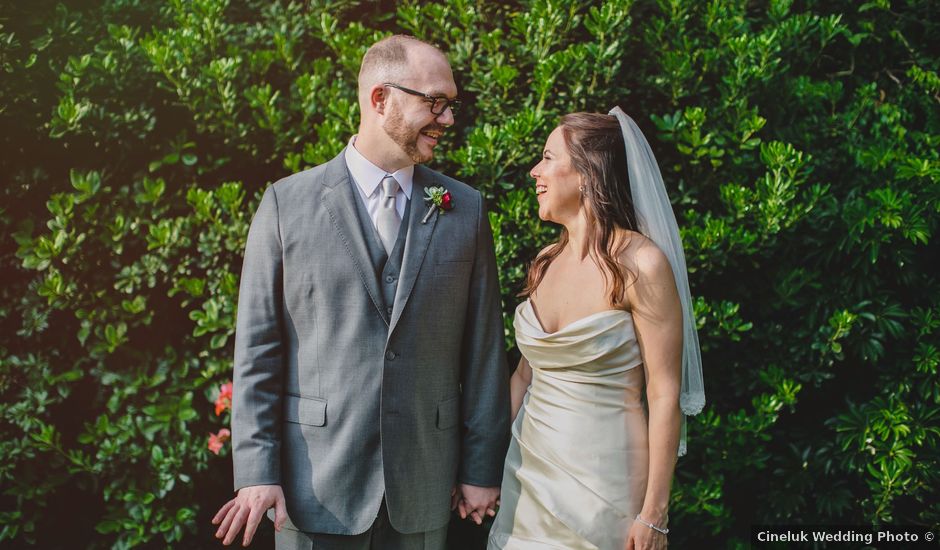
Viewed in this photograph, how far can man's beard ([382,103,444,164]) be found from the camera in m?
2.59

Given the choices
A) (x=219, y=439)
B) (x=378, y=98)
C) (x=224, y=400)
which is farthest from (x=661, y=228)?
(x=219, y=439)

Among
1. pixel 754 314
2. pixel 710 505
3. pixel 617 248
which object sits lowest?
pixel 710 505

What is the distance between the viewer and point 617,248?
2.64m

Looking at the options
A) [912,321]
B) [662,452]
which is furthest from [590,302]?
[912,321]

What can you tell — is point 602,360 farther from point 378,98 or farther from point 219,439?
point 219,439

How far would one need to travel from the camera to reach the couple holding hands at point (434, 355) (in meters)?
2.50

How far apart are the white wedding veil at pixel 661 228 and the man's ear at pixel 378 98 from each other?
33.8 inches

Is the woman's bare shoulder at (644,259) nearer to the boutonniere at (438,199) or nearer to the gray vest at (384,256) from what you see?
the boutonniere at (438,199)

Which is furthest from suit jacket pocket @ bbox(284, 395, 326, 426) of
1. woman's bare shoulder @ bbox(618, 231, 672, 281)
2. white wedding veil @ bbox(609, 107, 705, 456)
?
white wedding veil @ bbox(609, 107, 705, 456)

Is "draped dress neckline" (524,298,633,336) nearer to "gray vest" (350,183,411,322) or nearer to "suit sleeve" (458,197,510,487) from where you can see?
"suit sleeve" (458,197,510,487)

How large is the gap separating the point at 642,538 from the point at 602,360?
59 cm

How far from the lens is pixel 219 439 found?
12.3 feet

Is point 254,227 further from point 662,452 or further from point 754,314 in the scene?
Result: point 754,314

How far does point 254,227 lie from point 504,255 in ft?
4.31
